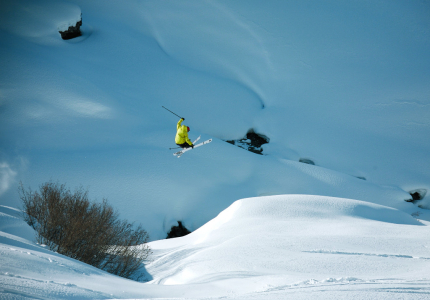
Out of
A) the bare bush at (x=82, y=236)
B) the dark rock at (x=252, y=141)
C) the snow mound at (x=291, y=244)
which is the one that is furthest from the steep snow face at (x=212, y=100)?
the snow mound at (x=291, y=244)

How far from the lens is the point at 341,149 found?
3656 cm

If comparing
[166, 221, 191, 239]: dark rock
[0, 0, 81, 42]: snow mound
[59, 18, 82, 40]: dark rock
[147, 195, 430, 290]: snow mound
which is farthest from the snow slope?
[0, 0, 81, 42]: snow mound

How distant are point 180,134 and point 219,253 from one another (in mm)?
5659

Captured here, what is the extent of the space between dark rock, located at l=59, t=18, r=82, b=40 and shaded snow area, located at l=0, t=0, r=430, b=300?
1.00m

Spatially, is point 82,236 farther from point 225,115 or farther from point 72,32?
point 72,32

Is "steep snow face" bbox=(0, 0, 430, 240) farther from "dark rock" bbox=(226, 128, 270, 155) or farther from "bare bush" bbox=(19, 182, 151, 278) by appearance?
"bare bush" bbox=(19, 182, 151, 278)

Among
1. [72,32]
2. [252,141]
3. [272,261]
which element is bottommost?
[272,261]

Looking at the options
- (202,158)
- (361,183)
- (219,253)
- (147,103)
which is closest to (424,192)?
(361,183)

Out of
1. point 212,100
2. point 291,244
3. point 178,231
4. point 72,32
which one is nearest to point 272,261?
point 291,244

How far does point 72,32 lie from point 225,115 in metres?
25.6

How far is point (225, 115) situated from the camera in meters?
38.8

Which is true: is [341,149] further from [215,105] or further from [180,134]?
[180,134]

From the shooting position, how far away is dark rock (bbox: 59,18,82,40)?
138 ft

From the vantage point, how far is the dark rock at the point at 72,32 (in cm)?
4210
